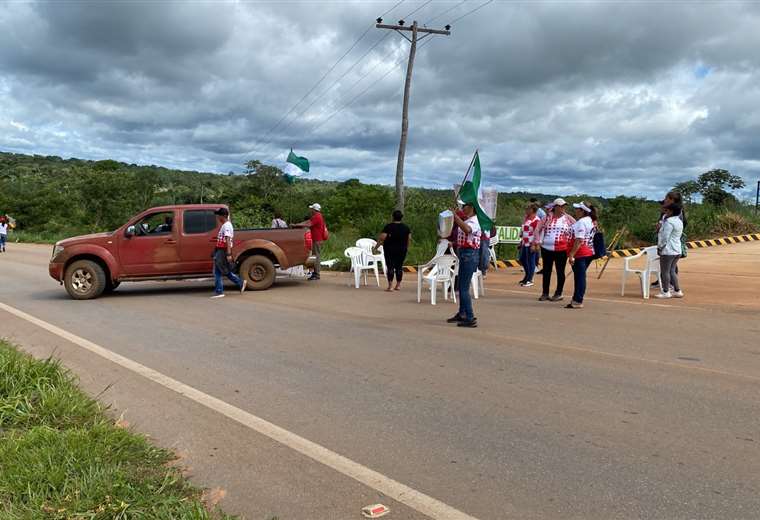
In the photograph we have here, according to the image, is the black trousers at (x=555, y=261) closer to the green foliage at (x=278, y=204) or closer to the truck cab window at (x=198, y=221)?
the truck cab window at (x=198, y=221)

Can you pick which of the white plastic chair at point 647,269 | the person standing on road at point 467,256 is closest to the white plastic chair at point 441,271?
the person standing on road at point 467,256

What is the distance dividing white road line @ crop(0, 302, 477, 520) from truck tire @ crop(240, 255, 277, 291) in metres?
6.53

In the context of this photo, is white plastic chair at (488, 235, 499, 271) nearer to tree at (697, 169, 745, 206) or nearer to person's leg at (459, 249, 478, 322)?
person's leg at (459, 249, 478, 322)

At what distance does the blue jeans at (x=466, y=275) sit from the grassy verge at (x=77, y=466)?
528cm

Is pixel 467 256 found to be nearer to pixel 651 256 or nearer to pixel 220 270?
pixel 651 256

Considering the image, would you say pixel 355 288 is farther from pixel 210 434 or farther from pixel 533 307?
pixel 210 434

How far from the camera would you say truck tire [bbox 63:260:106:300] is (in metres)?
12.7

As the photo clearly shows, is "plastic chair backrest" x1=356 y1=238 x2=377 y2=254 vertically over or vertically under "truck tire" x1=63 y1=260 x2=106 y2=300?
over

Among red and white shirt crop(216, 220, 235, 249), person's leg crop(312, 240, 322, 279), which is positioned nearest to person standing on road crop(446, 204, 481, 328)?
red and white shirt crop(216, 220, 235, 249)

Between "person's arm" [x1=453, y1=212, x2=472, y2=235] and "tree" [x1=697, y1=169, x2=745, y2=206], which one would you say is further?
"tree" [x1=697, y1=169, x2=745, y2=206]

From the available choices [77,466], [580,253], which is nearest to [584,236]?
[580,253]

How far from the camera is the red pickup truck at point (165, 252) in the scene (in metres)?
12.8

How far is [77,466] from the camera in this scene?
3711 millimetres

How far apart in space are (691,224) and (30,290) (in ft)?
70.9
